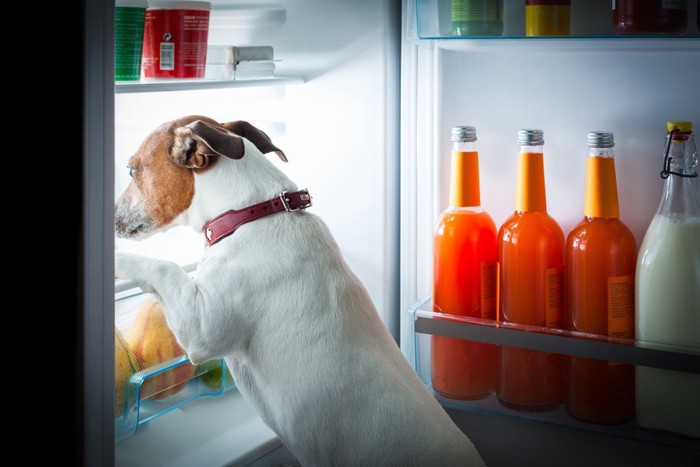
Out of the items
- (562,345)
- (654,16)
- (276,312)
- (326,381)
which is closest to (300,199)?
(276,312)

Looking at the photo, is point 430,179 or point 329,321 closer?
point 329,321

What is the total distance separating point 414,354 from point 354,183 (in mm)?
417

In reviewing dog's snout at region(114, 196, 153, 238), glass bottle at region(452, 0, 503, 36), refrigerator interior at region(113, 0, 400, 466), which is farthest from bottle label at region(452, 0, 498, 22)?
dog's snout at region(114, 196, 153, 238)

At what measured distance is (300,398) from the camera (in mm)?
1325

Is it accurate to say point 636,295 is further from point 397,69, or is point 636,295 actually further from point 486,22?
point 397,69

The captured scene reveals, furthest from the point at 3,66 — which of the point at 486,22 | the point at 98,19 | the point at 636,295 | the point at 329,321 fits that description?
the point at 636,295

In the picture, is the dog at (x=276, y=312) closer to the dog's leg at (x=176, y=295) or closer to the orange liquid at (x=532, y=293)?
the dog's leg at (x=176, y=295)

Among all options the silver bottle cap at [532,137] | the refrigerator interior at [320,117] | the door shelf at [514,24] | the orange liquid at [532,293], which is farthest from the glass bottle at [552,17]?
the refrigerator interior at [320,117]

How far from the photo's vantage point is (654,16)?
4.28 ft

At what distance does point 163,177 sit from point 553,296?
72cm

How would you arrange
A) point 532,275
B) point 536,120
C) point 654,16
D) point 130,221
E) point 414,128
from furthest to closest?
point 414,128
point 536,120
point 532,275
point 130,221
point 654,16

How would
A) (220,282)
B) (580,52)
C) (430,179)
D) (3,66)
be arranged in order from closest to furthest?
(3,66) → (220,282) → (580,52) → (430,179)

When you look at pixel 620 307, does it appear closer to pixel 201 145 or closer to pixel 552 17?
pixel 552 17

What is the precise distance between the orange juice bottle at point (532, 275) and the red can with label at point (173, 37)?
634 millimetres
